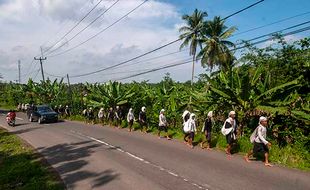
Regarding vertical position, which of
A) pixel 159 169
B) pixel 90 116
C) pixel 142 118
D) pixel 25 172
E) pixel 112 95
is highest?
pixel 112 95

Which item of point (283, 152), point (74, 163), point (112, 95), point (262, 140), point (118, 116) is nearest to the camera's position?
point (262, 140)

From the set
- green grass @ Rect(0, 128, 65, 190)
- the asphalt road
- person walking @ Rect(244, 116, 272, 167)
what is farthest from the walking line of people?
green grass @ Rect(0, 128, 65, 190)

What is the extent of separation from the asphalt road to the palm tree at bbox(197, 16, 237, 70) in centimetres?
3230

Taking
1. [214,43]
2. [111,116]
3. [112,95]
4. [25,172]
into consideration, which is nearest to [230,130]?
[25,172]

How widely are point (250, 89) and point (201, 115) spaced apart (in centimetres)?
518

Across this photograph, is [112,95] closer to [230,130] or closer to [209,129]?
[209,129]

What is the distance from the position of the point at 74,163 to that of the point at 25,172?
188cm

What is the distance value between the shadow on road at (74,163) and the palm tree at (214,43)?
107 ft

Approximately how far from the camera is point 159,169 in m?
12.7

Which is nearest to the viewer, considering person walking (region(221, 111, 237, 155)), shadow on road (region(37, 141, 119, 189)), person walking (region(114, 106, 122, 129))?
shadow on road (region(37, 141, 119, 189))

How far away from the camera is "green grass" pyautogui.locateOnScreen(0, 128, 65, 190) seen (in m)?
11.5

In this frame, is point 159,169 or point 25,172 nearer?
point 159,169

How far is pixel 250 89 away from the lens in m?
16.5

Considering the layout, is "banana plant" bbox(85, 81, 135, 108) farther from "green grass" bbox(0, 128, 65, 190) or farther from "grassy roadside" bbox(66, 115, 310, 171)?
"grassy roadside" bbox(66, 115, 310, 171)
